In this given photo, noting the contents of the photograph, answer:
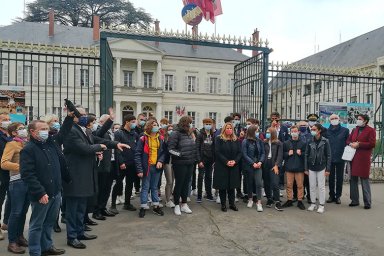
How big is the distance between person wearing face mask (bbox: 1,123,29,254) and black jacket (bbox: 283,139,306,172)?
16.4 ft

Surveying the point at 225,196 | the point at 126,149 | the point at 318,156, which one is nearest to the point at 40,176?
the point at 126,149

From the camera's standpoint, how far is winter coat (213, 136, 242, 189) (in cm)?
693

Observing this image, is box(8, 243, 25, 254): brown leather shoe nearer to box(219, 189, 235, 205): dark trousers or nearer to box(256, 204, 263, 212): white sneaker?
box(219, 189, 235, 205): dark trousers

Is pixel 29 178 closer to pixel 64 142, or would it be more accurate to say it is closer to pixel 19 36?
pixel 64 142

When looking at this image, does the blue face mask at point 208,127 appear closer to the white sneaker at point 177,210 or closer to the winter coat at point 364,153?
the white sneaker at point 177,210

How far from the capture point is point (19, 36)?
113ft

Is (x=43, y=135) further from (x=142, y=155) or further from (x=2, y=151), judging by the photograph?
(x=142, y=155)

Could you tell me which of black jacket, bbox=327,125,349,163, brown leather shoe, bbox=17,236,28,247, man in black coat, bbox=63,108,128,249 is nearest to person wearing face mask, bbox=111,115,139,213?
man in black coat, bbox=63,108,128,249

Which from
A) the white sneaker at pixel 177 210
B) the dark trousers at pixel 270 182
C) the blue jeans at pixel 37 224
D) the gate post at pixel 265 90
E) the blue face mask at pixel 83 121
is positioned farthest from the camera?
the gate post at pixel 265 90

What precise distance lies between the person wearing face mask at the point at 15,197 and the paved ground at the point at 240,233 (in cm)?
20

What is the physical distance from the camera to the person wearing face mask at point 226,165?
693 centimetres

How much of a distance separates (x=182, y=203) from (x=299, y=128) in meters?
2.97

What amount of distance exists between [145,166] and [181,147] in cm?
75

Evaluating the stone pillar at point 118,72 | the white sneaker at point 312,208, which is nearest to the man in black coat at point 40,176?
the white sneaker at point 312,208
